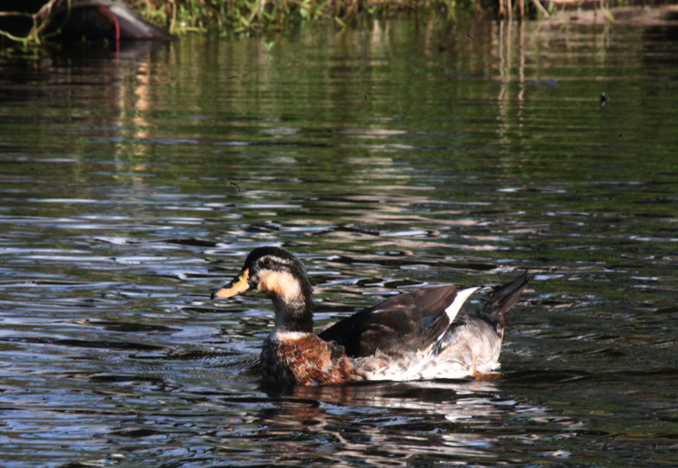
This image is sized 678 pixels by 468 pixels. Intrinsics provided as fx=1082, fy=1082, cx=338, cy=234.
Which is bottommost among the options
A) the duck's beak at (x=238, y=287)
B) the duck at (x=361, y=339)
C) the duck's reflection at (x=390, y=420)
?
the duck's reflection at (x=390, y=420)

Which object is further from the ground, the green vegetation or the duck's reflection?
the green vegetation

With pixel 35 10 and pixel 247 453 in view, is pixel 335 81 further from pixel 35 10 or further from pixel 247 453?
pixel 247 453

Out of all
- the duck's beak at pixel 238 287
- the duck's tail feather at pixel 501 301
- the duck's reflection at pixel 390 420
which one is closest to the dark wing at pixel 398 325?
the duck's reflection at pixel 390 420

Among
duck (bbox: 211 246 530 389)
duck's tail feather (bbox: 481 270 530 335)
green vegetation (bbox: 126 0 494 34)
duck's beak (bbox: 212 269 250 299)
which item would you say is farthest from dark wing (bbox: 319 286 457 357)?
green vegetation (bbox: 126 0 494 34)

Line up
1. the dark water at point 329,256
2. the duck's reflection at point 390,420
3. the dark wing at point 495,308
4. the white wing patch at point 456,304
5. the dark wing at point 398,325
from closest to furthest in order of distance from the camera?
the duck's reflection at point 390,420 < the dark water at point 329,256 < the dark wing at point 398,325 < the white wing patch at point 456,304 < the dark wing at point 495,308

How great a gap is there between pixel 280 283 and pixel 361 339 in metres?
0.60

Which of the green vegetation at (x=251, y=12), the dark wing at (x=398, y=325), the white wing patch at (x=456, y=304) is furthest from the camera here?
the green vegetation at (x=251, y=12)

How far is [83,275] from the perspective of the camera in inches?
328

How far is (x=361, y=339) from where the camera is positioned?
6445 mm

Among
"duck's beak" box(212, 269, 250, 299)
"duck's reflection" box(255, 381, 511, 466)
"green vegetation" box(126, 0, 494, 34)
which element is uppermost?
"green vegetation" box(126, 0, 494, 34)

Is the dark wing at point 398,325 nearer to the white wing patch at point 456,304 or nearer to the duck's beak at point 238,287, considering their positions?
the white wing patch at point 456,304

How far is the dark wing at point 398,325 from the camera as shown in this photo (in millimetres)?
6453

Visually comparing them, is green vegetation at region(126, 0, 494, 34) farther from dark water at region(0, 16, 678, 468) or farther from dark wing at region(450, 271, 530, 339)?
dark wing at region(450, 271, 530, 339)

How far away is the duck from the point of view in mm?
6457
